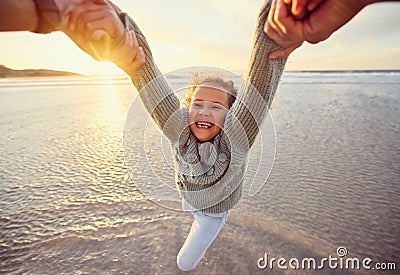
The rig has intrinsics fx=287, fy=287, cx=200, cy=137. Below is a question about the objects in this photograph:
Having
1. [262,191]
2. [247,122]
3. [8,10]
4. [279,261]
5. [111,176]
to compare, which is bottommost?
[111,176]

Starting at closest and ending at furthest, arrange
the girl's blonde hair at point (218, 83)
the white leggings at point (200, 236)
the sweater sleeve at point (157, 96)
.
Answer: the sweater sleeve at point (157, 96)
the girl's blonde hair at point (218, 83)
the white leggings at point (200, 236)

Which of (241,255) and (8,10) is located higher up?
(8,10)

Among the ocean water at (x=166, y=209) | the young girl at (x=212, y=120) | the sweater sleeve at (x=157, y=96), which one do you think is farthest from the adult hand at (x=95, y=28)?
the ocean water at (x=166, y=209)

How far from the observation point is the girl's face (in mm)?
1645

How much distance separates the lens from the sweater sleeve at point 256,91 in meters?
1.27

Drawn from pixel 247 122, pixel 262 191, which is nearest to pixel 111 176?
pixel 262 191

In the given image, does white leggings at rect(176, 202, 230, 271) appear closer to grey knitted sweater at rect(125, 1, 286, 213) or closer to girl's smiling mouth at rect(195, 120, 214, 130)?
grey knitted sweater at rect(125, 1, 286, 213)

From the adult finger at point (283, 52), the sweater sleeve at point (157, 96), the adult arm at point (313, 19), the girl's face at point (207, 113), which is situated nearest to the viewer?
the adult arm at point (313, 19)

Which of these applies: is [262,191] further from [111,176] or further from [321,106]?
[321,106]

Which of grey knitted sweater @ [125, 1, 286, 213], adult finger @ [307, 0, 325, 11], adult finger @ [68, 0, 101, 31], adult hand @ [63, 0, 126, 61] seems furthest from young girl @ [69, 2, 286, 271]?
adult finger @ [307, 0, 325, 11]

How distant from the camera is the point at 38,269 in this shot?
7.06 ft

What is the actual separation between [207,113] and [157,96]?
0.31 meters

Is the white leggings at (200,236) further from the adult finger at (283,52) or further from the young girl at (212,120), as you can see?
the adult finger at (283,52)

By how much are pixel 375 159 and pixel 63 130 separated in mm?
5115
